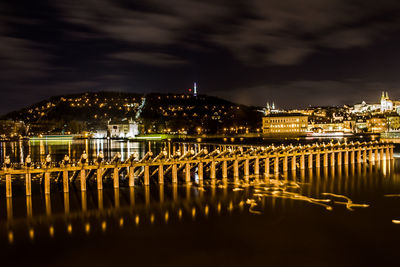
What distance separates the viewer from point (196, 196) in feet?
94.6

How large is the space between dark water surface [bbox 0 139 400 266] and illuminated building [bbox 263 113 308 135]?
157341 millimetres

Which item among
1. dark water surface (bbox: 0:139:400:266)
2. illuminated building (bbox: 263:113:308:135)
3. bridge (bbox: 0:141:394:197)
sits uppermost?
illuminated building (bbox: 263:113:308:135)

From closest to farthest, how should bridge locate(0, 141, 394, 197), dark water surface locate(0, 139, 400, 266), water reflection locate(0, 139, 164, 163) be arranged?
dark water surface locate(0, 139, 400, 266) → bridge locate(0, 141, 394, 197) → water reflection locate(0, 139, 164, 163)

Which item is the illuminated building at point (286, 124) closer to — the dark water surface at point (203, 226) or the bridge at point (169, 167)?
the bridge at point (169, 167)

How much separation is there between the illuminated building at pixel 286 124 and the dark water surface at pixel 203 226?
516 feet

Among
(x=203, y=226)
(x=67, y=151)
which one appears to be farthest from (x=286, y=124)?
(x=203, y=226)

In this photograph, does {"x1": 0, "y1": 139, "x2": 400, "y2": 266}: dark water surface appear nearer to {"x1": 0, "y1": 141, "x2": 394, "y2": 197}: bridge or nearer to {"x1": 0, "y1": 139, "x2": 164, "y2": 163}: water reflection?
{"x1": 0, "y1": 141, "x2": 394, "y2": 197}: bridge

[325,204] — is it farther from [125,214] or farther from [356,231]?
[125,214]

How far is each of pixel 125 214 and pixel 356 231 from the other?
14745mm

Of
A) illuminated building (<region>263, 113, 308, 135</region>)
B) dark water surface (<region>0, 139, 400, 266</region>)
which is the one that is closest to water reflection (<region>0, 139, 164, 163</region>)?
dark water surface (<region>0, 139, 400, 266</region>)

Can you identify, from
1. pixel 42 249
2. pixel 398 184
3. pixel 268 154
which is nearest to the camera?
pixel 42 249

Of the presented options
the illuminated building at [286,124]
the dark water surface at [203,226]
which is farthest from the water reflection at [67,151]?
the illuminated building at [286,124]

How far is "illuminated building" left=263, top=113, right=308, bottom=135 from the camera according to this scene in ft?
616

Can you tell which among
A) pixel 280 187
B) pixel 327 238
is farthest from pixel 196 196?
pixel 327 238
